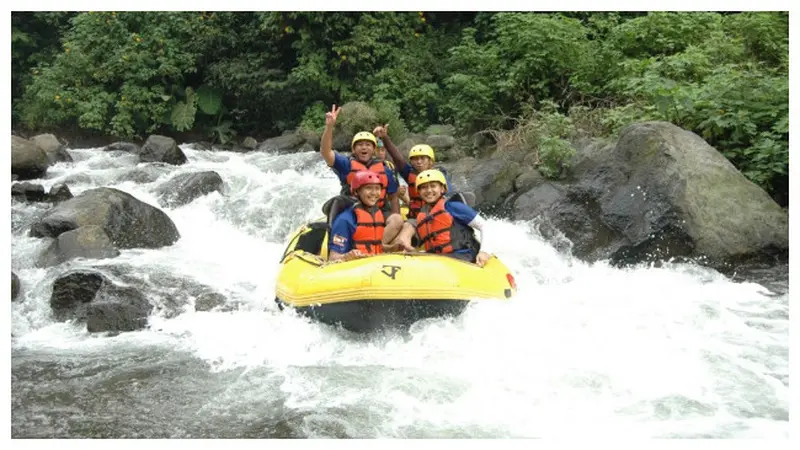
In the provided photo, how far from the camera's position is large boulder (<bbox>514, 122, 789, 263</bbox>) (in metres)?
7.24

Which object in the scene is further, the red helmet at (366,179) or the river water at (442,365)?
the red helmet at (366,179)

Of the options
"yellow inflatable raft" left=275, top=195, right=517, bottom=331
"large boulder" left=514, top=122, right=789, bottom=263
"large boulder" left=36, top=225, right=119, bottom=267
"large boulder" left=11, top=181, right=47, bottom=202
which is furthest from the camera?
"large boulder" left=11, top=181, right=47, bottom=202

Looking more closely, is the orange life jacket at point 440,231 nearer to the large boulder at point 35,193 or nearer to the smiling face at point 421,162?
the smiling face at point 421,162

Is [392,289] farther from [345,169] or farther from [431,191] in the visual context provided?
[345,169]

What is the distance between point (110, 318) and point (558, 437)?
3657 millimetres

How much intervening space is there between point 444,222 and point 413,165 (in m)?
0.89

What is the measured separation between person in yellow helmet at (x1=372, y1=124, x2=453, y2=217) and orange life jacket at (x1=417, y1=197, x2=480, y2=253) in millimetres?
404

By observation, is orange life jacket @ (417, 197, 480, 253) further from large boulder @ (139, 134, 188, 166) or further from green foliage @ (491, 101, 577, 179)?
large boulder @ (139, 134, 188, 166)

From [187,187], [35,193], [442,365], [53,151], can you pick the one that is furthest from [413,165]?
[53,151]

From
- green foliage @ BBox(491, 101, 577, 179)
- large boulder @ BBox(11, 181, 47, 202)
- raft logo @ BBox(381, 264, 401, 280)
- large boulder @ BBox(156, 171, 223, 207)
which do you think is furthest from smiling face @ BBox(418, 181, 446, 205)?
large boulder @ BBox(11, 181, 47, 202)

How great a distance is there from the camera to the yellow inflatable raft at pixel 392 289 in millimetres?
4965

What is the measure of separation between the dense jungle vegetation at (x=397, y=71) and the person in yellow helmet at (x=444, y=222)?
3.51m

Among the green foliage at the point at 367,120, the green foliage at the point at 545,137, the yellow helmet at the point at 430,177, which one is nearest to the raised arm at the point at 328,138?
the yellow helmet at the point at 430,177

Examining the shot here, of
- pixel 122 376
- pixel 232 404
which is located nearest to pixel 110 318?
pixel 122 376
